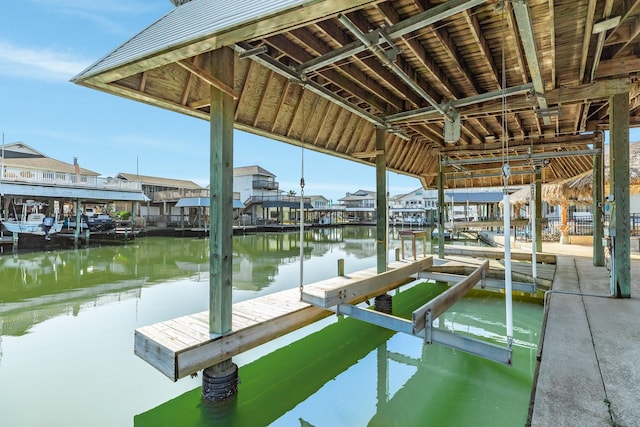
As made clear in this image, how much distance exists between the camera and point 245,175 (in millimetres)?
35875

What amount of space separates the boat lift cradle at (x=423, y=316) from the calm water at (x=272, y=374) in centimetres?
68

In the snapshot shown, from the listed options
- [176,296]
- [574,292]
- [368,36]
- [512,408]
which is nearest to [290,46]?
[368,36]

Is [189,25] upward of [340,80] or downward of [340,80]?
downward

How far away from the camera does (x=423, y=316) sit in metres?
2.97

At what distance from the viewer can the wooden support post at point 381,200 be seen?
5.53m

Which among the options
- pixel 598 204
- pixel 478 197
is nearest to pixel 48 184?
pixel 598 204

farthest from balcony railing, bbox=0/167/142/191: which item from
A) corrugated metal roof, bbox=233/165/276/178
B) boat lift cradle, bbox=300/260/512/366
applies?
boat lift cradle, bbox=300/260/512/366

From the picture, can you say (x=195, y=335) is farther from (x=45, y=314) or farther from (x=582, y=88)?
(x=582, y=88)

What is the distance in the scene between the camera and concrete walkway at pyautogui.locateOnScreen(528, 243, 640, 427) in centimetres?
165

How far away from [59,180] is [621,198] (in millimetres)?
23825

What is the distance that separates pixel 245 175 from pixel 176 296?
98.1 ft

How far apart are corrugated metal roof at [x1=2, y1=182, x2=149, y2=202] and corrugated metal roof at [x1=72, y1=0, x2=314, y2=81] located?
63.8ft

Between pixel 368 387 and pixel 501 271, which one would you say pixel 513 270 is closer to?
pixel 501 271

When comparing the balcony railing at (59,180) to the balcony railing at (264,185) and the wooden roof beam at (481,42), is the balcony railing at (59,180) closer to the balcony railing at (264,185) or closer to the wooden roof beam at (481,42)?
the balcony railing at (264,185)
